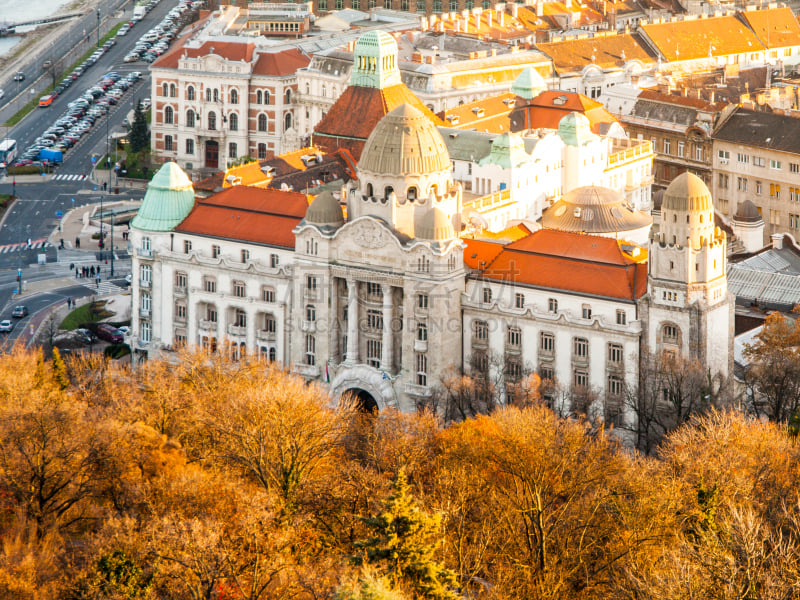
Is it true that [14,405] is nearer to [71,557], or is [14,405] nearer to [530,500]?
[71,557]

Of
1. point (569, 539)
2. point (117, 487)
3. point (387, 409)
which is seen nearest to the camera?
point (569, 539)

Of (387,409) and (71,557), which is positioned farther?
(387,409)

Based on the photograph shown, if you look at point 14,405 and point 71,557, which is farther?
point 14,405

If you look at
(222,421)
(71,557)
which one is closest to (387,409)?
(222,421)

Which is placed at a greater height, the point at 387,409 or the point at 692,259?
the point at 692,259

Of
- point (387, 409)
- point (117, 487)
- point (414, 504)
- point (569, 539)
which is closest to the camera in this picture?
point (414, 504)

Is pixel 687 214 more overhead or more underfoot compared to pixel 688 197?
more underfoot

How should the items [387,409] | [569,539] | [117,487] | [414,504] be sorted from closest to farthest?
1. [414,504]
2. [569,539]
3. [117,487]
4. [387,409]

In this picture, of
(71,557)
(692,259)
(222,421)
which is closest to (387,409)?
(222,421)

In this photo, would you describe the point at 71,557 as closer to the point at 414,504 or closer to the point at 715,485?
the point at 414,504
